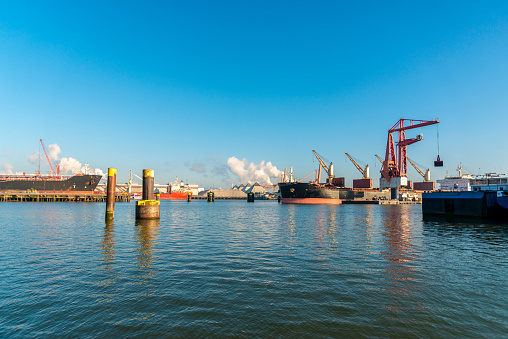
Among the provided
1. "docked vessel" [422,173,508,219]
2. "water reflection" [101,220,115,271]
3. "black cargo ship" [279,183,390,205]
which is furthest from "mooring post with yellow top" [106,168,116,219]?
"black cargo ship" [279,183,390,205]

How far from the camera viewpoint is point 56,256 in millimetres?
17188

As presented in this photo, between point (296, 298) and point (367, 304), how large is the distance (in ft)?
8.36

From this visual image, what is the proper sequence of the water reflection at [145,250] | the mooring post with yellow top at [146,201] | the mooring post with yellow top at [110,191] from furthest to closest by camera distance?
1. the mooring post with yellow top at [110,191]
2. the mooring post with yellow top at [146,201]
3. the water reflection at [145,250]

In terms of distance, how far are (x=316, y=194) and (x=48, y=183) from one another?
127436mm

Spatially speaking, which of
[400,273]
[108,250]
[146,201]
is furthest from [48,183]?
[400,273]

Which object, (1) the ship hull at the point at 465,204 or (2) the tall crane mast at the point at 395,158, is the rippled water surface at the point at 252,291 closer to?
(1) the ship hull at the point at 465,204

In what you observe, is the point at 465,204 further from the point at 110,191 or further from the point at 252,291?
the point at 110,191

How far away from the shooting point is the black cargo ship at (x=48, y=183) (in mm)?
129500

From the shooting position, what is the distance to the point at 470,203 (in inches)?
1796

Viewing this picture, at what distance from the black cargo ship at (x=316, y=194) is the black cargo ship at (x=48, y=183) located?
96427mm

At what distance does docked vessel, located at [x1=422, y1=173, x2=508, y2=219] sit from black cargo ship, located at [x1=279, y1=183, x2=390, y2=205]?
208 feet

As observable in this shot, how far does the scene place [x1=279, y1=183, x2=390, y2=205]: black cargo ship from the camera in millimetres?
116375

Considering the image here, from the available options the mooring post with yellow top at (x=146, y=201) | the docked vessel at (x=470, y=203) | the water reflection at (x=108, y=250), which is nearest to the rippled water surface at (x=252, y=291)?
the water reflection at (x=108, y=250)

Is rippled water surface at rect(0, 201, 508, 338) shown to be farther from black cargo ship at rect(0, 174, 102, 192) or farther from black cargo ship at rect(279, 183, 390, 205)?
black cargo ship at rect(0, 174, 102, 192)
